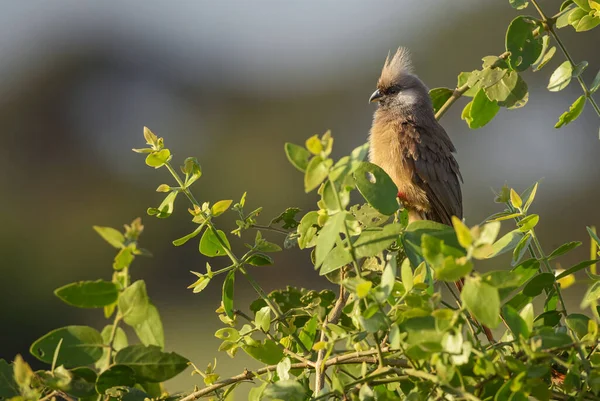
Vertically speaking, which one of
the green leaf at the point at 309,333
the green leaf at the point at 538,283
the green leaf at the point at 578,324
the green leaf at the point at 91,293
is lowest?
the green leaf at the point at 578,324

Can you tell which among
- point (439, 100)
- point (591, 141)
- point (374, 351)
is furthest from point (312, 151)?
point (591, 141)

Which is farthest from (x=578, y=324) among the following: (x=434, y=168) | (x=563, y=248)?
(x=434, y=168)

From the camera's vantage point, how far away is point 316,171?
1093mm

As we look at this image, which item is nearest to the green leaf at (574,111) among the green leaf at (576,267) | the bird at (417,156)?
the green leaf at (576,267)

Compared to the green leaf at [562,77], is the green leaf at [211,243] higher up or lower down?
higher up

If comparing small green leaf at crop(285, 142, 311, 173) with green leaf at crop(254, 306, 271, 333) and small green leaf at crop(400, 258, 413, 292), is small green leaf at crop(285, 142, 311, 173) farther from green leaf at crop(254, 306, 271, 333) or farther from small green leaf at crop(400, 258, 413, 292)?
green leaf at crop(254, 306, 271, 333)

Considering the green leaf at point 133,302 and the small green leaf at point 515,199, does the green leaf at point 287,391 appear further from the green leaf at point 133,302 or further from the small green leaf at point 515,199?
the small green leaf at point 515,199

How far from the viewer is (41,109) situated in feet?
68.0

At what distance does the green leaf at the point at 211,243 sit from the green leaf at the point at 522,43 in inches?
29.1

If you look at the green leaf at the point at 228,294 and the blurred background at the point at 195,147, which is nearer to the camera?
the green leaf at the point at 228,294

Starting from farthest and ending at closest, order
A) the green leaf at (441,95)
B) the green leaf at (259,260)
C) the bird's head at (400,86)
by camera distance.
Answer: the bird's head at (400,86) < the green leaf at (441,95) < the green leaf at (259,260)

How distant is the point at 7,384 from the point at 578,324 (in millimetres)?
919

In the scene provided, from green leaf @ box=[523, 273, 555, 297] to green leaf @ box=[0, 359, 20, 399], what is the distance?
0.88 metres

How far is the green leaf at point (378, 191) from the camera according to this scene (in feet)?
4.35
